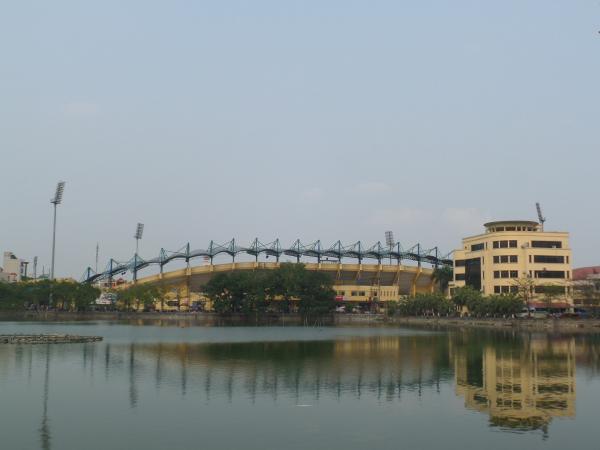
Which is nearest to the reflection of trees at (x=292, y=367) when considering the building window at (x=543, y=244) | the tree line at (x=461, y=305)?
the tree line at (x=461, y=305)

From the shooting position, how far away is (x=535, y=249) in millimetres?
126125

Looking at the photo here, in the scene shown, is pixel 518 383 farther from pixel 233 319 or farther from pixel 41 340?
pixel 233 319

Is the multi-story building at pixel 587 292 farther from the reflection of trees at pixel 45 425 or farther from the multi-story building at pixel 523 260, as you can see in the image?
the reflection of trees at pixel 45 425

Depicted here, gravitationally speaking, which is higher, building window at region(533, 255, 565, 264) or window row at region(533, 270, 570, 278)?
building window at region(533, 255, 565, 264)

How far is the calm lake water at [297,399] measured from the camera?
26.9 m

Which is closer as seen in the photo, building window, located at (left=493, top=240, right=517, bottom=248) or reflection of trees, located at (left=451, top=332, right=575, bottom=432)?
reflection of trees, located at (left=451, top=332, right=575, bottom=432)

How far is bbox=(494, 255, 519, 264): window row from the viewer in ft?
415

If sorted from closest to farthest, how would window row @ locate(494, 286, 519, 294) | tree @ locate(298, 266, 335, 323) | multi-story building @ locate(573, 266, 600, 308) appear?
multi-story building @ locate(573, 266, 600, 308) < window row @ locate(494, 286, 519, 294) < tree @ locate(298, 266, 335, 323)

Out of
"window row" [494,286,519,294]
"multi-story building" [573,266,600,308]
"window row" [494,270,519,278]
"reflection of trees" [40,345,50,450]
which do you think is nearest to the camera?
"reflection of trees" [40,345,50,450]

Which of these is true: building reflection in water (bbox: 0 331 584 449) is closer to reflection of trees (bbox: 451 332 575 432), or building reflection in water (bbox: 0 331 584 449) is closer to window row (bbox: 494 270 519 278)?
reflection of trees (bbox: 451 332 575 432)

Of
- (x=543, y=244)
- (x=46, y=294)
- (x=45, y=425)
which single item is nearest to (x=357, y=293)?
(x=543, y=244)

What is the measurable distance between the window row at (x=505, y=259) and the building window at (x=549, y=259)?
3.53 meters

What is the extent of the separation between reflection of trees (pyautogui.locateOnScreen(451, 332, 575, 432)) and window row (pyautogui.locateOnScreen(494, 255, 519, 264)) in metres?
55.1

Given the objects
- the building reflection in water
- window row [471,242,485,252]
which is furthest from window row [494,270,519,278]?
the building reflection in water
